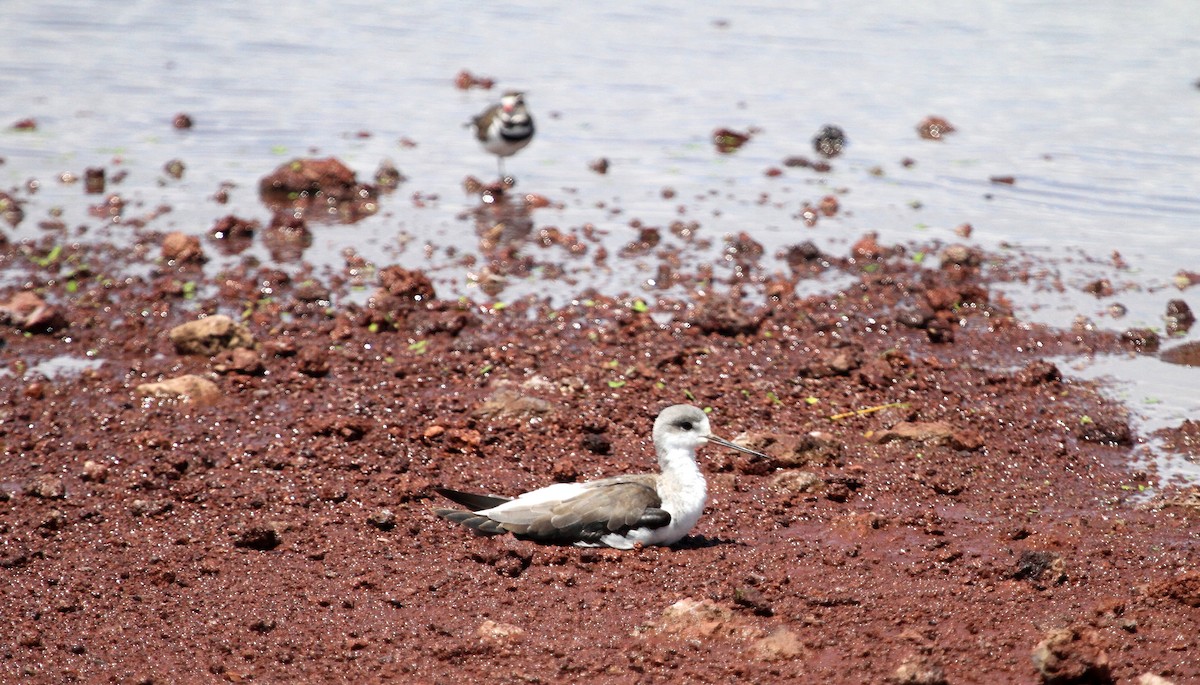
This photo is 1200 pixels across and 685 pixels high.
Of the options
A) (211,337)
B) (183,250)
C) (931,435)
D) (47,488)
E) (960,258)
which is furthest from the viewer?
(183,250)

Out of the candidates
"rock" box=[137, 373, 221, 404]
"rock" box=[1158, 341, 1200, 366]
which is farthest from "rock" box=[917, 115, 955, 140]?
"rock" box=[137, 373, 221, 404]

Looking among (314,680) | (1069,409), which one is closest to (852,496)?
(1069,409)

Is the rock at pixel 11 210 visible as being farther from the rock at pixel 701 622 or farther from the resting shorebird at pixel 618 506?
the rock at pixel 701 622

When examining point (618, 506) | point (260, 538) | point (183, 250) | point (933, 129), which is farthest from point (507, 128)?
point (618, 506)

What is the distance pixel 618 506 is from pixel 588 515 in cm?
16

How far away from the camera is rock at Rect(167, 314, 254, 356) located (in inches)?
372

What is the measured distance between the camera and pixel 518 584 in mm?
6227

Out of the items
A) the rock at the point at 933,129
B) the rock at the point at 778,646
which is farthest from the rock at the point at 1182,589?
the rock at the point at 933,129

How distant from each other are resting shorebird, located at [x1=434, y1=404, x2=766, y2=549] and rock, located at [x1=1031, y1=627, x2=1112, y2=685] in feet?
6.29

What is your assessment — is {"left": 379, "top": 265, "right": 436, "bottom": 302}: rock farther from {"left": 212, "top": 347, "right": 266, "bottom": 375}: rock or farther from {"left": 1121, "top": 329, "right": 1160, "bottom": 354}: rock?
{"left": 1121, "top": 329, "right": 1160, "bottom": 354}: rock

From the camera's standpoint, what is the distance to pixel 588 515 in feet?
21.3

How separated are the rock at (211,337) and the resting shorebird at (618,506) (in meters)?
3.36

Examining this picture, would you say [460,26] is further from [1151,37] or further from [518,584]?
[518,584]

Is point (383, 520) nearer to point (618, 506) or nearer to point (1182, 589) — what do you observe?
point (618, 506)
